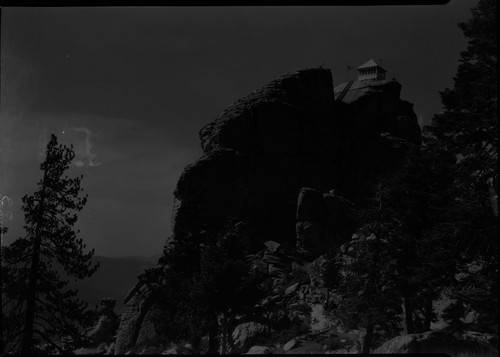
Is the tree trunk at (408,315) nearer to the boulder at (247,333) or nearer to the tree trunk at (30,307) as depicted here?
the boulder at (247,333)

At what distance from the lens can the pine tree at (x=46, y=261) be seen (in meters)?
13.6

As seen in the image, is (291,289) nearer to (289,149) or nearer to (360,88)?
(289,149)

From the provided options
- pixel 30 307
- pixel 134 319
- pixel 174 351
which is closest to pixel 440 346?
pixel 174 351

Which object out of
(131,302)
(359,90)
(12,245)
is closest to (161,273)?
(131,302)

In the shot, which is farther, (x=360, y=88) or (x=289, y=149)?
(x=360, y=88)

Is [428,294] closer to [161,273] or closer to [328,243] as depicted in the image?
[161,273]

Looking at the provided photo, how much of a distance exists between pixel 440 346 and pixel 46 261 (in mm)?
14559

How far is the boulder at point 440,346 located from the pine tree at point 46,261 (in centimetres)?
1172

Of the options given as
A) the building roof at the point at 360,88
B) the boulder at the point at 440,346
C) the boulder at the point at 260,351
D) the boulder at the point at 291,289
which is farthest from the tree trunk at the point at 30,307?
the building roof at the point at 360,88

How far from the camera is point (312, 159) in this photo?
46.0 meters

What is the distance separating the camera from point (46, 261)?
14.5 m

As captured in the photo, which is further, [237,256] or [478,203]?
[237,256]

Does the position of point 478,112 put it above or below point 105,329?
above

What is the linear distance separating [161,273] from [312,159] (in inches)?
909
